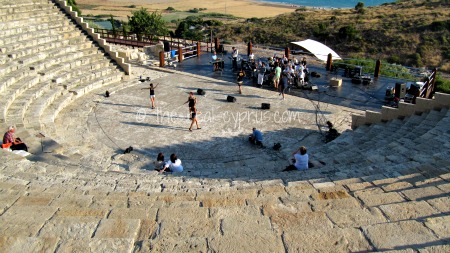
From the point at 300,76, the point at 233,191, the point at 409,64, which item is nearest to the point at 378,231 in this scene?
the point at 233,191

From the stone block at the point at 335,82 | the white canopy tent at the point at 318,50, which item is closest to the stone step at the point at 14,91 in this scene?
the stone block at the point at 335,82

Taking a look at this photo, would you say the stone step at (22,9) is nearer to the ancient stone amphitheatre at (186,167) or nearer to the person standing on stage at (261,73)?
the ancient stone amphitheatre at (186,167)

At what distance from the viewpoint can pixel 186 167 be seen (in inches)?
462

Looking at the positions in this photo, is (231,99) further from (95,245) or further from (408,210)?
(95,245)

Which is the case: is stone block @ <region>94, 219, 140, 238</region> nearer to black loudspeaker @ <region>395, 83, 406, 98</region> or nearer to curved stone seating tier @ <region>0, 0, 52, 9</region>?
black loudspeaker @ <region>395, 83, 406, 98</region>

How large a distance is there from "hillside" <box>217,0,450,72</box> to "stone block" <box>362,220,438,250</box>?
37.8 m

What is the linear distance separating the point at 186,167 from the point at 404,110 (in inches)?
312

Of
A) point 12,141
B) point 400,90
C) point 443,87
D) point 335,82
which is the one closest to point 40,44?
point 12,141

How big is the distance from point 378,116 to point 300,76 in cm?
600

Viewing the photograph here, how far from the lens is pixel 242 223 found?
5828mm

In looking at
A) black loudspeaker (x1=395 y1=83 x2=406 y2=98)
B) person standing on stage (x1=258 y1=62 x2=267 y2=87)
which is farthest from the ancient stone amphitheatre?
black loudspeaker (x1=395 y1=83 x2=406 y2=98)

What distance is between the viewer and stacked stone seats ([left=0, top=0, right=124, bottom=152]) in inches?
585

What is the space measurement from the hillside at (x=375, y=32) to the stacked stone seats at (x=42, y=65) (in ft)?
98.5

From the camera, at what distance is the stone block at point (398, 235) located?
5.18m
